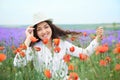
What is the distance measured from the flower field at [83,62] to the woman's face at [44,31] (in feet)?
0.45

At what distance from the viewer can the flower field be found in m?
1.72

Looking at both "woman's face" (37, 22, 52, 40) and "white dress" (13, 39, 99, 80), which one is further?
"woman's face" (37, 22, 52, 40)

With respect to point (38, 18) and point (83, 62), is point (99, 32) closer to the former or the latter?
point (83, 62)

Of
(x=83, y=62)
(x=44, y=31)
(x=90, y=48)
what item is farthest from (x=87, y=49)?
(x=44, y=31)

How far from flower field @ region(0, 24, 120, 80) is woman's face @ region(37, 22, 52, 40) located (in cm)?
14

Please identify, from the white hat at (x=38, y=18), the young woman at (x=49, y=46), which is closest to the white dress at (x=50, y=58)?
the young woman at (x=49, y=46)

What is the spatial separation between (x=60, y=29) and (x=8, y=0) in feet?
1.71

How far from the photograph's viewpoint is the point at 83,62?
1.94 m

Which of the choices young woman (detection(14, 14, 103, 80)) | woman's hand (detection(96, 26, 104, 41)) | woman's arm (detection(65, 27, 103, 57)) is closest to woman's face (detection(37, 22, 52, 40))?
young woman (detection(14, 14, 103, 80))

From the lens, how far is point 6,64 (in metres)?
2.24

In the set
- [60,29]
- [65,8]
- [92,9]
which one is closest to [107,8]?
[92,9]

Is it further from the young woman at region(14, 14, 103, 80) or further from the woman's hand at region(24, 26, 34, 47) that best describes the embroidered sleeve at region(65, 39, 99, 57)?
the woman's hand at region(24, 26, 34, 47)

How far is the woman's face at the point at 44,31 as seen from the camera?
206 centimetres

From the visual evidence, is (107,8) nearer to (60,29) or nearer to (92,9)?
(92,9)
